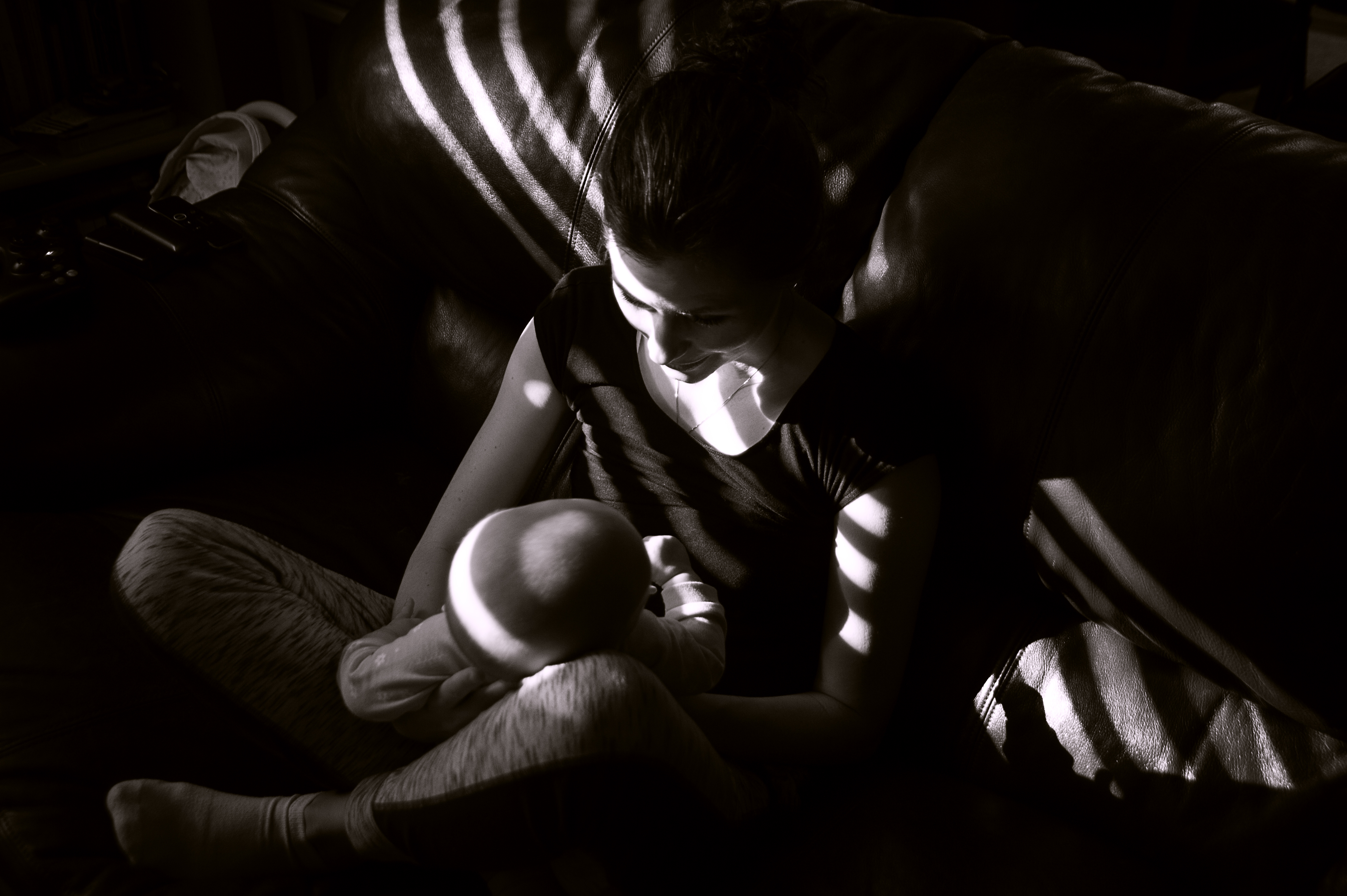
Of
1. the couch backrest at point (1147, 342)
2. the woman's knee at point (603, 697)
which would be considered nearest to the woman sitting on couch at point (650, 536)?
the woman's knee at point (603, 697)

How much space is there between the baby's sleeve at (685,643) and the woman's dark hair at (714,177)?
335mm

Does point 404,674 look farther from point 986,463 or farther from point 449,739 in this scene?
point 986,463

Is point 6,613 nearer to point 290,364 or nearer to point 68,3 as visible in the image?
point 290,364

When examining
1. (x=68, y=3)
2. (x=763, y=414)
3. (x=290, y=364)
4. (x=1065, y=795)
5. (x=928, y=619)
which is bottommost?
(x=1065, y=795)

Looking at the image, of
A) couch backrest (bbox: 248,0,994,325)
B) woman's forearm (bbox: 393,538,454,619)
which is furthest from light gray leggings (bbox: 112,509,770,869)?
couch backrest (bbox: 248,0,994,325)

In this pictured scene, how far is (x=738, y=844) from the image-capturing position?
1006 millimetres

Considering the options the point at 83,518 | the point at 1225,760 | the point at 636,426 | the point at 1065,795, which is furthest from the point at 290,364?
the point at 1225,760

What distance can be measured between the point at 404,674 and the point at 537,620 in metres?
0.17

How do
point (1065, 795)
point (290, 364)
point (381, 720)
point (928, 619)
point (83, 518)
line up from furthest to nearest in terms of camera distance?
1. point (290, 364)
2. point (83, 518)
3. point (928, 619)
4. point (1065, 795)
5. point (381, 720)

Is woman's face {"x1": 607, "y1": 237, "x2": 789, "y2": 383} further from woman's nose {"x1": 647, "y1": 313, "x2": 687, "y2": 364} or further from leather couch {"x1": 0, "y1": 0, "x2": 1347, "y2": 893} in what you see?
leather couch {"x1": 0, "y1": 0, "x2": 1347, "y2": 893}

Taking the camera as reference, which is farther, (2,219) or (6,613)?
(2,219)

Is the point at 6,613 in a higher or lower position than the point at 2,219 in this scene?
lower

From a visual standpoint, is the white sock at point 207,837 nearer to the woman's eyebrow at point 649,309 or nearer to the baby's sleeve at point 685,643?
the baby's sleeve at point 685,643

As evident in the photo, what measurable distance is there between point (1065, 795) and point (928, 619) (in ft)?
0.77
